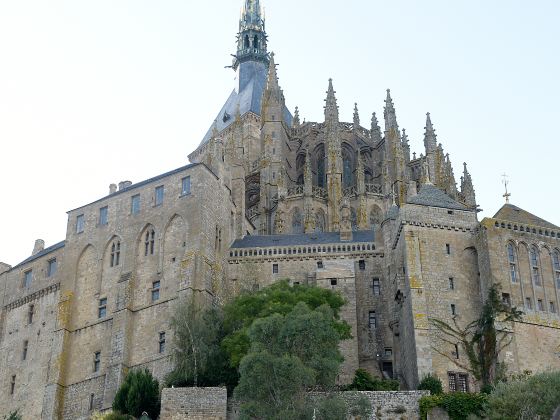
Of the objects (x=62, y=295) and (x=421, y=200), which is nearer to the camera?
(x=421, y=200)

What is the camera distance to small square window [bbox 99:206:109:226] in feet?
195

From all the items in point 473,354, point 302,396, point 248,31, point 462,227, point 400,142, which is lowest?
point 302,396

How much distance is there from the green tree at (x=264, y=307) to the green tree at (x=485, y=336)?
5326 millimetres

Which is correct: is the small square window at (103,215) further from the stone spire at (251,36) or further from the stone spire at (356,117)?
the stone spire at (251,36)

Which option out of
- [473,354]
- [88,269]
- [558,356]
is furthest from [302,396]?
[88,269]

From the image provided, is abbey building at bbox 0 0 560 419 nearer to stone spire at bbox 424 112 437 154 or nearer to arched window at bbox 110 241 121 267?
arched window at bbox 110 241 121 267

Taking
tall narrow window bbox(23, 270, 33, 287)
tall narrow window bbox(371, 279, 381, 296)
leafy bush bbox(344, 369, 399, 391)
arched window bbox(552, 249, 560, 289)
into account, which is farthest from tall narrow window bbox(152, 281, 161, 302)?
arched window bbox(552, 249, 560, 289)

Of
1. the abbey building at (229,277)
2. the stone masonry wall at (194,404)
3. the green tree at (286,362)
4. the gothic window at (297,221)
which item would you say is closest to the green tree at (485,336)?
the abbey building at (229,277)

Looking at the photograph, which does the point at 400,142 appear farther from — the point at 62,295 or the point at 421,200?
the point at 62,295

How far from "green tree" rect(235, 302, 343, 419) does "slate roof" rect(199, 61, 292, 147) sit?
4657 cm

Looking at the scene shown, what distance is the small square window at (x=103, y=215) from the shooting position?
5944cm

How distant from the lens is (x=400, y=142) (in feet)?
245

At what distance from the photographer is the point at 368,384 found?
47750 mm

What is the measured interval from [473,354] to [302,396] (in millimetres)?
11994
